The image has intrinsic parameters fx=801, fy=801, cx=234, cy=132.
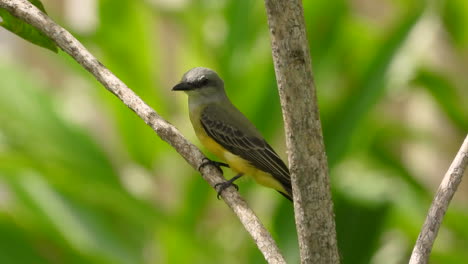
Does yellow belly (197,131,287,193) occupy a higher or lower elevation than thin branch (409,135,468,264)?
higher

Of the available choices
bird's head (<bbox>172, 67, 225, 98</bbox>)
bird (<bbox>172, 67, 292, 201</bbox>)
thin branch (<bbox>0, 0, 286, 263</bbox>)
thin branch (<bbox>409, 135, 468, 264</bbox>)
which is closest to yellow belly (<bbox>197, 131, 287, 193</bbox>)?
bird (<bbox>172, 67, 292, 201</bbox>)

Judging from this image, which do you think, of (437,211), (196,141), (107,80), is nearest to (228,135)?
(196,141)

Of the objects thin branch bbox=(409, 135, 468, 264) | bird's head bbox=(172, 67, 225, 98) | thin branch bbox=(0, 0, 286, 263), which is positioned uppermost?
bird's head bbox=(172, 67, 225, 98)

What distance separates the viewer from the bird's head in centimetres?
295

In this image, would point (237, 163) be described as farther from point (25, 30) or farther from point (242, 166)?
point (25, 30)

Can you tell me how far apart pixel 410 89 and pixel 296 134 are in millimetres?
3068

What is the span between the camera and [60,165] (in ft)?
11.8

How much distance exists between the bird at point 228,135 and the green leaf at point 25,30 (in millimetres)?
918

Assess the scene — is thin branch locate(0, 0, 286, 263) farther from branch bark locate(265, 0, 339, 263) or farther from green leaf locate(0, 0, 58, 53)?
branch bark locate(265, 0, 339, 263)

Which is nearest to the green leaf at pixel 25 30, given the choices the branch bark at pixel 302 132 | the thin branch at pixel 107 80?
the thin branch at pixel 107 80

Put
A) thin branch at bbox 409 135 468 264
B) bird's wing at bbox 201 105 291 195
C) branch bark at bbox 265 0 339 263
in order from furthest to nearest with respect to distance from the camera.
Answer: bird's wing at bbox 201 105 291 195
thin branch at bbox 409 135 468 264
branch bark at bbox 265 0 339 263

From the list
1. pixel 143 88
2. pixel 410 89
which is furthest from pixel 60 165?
pixel 410 89

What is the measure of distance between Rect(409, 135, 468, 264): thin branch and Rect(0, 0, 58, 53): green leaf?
0.97 meters

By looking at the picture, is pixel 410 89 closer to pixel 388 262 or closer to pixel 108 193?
pixel 388 262
